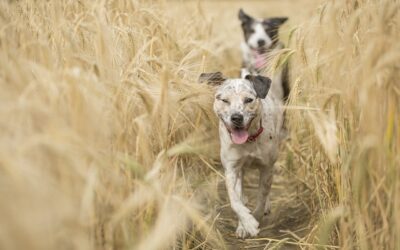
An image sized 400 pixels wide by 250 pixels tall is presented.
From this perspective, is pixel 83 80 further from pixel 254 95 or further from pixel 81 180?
pixel 254 95

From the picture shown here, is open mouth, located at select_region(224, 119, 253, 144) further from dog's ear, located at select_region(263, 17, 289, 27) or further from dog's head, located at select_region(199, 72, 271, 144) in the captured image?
dog's ear, located at select_region(263, 17, 289, 27)

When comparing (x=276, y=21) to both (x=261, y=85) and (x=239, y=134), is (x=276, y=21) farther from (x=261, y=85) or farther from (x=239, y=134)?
(x=239, y=134)

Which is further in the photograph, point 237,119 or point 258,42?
point 258,42

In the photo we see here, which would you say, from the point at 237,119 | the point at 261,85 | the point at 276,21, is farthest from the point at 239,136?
the point at 276,21

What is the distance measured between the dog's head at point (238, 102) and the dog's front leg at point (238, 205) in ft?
1.01

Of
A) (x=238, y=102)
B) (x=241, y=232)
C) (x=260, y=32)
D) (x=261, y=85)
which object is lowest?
(x=241, y=232)

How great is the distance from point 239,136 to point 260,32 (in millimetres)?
2978

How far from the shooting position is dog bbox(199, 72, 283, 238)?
4191 mm

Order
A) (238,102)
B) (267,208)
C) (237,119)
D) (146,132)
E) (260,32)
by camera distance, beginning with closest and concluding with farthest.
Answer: (146,132), (237,119), (238,102), (267,208), (260,32)

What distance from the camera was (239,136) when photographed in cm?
421

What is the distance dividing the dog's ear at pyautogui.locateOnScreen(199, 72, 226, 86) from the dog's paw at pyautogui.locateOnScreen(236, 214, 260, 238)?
1.10m

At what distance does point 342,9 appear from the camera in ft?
12.2

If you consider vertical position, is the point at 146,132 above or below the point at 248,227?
above

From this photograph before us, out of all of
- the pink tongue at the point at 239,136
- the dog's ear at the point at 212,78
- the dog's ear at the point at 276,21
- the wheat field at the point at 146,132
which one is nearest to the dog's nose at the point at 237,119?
the pink tongue at the point at 239,136
